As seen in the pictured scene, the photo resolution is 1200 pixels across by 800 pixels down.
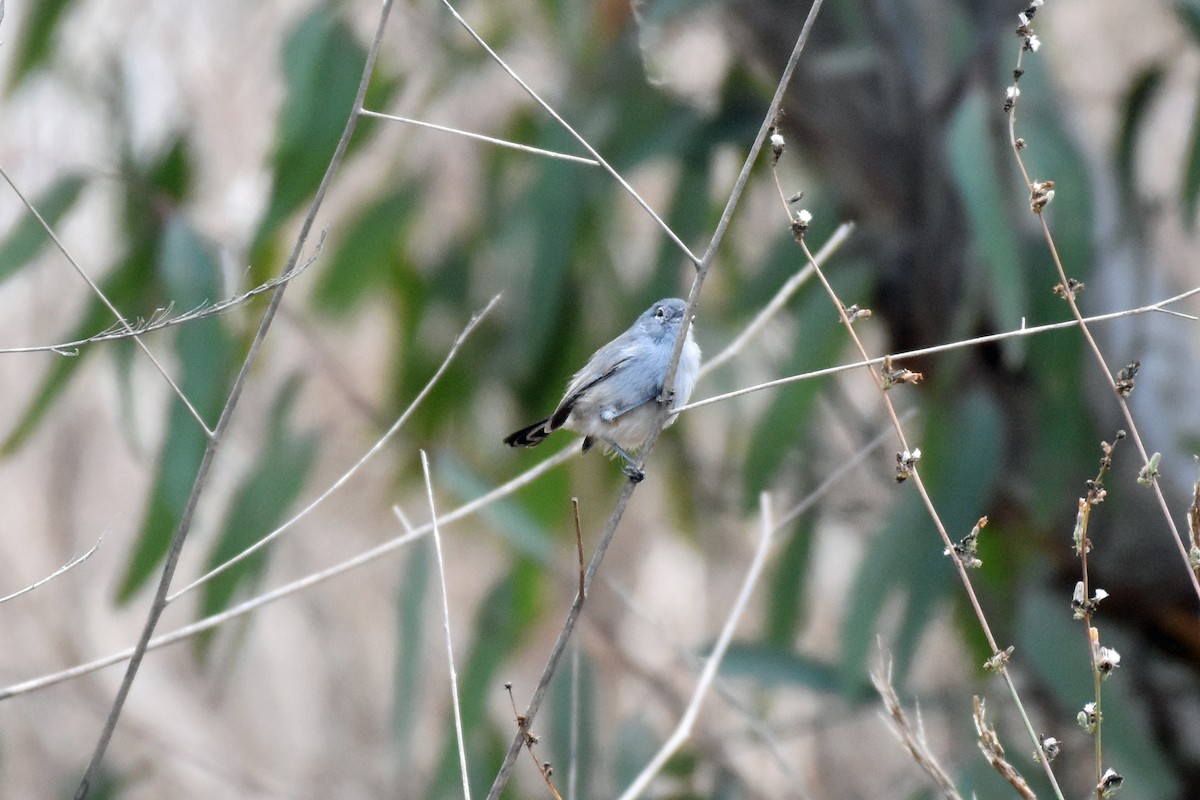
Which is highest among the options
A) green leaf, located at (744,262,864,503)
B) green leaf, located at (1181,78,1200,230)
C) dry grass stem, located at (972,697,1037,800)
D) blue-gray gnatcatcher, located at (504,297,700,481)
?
green leaf, located at (1181,78,1200,230)

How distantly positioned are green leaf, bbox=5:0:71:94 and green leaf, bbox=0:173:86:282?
338 millimetres

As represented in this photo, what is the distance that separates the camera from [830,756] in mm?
5820

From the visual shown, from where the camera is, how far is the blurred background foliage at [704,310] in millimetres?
3486

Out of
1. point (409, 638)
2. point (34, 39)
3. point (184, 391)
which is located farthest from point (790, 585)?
point (34, 39)

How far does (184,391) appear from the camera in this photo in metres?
3.42

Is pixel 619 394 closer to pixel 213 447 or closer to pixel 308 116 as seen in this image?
pixel 213 447

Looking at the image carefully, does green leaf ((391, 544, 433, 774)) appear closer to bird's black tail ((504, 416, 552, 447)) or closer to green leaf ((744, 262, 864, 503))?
green leaf ((744, 262, 864, 503))

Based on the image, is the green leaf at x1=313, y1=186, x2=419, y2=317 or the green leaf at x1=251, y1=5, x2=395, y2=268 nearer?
the green leaf at x1=251, y1=5, x2=395, y2=268

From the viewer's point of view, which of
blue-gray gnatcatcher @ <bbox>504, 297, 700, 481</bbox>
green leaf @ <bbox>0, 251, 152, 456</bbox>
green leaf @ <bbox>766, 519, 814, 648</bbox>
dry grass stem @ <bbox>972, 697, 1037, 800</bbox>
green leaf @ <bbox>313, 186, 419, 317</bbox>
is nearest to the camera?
dry grass stem @ <bbox>972, 697, 1037, 800</bbox>

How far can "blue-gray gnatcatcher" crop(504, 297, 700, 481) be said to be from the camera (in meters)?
2.62

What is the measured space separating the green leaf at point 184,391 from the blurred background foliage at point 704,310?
0.04ft

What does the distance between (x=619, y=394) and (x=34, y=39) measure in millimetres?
2327

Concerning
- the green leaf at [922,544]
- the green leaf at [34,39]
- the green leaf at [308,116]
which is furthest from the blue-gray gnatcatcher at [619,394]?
the green leaf at [34,39]

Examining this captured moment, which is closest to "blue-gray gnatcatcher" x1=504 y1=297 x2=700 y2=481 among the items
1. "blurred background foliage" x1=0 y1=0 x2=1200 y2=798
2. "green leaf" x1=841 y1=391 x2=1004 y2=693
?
"blurred background foliage" x1=0 y1=0 x2=1200 y2=798
